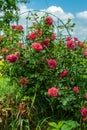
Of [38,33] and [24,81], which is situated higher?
[38,33]

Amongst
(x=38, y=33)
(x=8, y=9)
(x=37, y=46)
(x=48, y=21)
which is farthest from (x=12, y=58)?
(x=8, y=9)

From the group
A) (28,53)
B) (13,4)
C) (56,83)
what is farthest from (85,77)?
(13,4)

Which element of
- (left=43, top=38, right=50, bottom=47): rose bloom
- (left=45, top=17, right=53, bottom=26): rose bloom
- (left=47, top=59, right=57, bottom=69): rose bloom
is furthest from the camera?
(left=45, top=17, right=53, bottom=26): rose bloom

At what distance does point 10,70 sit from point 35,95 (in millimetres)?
494

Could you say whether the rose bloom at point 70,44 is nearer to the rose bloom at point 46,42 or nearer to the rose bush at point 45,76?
the rose bush at point 45,76

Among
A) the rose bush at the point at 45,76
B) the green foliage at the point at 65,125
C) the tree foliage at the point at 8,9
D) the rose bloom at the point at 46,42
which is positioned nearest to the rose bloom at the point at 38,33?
the rose bush at the point at 45,76

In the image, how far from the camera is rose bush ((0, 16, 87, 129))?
5.34 meters

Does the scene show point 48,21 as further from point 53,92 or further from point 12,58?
point 53,92

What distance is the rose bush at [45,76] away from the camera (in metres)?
5.34

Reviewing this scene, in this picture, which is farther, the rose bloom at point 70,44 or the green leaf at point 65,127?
the rose bloom at point 70,44

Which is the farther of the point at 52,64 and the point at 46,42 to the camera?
the point at 46,42

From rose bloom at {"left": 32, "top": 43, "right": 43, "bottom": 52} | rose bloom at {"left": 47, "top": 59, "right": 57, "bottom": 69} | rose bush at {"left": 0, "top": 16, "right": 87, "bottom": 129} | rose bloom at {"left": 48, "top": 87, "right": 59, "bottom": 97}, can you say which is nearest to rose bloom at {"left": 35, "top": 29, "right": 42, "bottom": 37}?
rose bush at {"left": 0, "top": 16, "right": 87, "bottom": 129}

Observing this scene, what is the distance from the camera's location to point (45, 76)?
5.46 meters

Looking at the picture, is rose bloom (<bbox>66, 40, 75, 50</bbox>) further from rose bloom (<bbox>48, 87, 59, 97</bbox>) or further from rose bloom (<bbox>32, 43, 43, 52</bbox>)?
rose bloom (<bbox>48, 87, 59, 97</bbox>)
